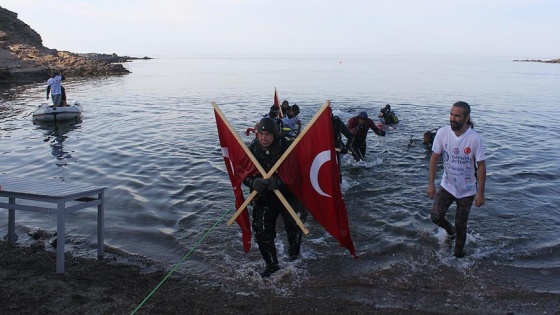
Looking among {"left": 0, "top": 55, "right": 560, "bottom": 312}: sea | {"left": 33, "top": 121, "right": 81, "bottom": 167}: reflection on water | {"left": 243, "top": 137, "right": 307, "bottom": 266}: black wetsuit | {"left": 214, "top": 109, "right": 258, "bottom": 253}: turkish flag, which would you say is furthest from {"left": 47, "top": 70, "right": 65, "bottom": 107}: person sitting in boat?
{"left": 243, "top": 137, "right": 307, "bottom": 266}: black wetsuit

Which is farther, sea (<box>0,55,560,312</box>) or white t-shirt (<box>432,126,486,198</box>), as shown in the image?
sea (<box>0,55,560,312</box>)

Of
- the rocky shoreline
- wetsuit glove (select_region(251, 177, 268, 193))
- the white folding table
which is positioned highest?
the rocky shoreline

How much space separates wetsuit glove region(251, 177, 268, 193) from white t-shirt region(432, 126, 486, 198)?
2312 mm

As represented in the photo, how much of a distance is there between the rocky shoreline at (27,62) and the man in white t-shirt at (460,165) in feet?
144

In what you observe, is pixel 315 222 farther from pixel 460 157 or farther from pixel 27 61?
pixel 27 61

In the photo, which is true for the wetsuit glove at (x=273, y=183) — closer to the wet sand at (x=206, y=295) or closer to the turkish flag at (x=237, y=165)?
the turkish flag at (x=237, y=165)

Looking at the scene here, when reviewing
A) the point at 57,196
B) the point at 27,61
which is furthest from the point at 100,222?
the point at 27,61

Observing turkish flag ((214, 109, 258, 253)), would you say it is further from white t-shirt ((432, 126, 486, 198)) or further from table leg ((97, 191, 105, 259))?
white t-shirt ((432, 126, 486, 198))

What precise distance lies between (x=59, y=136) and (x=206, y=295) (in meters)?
14.2

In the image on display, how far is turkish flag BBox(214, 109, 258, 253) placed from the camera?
5500mm

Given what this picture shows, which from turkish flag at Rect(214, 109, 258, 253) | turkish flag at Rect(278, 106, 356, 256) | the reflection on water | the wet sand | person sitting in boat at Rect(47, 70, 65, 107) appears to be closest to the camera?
the wet sand

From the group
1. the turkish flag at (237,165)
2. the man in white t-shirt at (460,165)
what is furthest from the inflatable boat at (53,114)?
the man in white t-shirt at (460,165)

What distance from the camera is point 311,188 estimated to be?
209 inches

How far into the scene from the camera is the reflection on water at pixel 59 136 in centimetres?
1318
